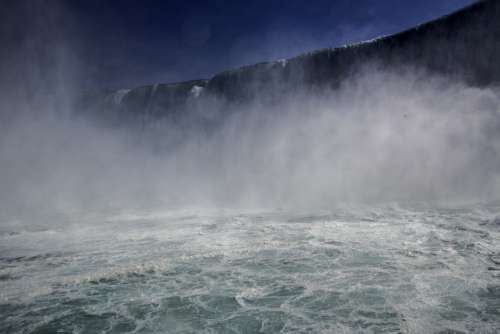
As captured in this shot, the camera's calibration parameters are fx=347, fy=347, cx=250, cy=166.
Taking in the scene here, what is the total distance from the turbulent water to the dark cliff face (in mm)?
8392

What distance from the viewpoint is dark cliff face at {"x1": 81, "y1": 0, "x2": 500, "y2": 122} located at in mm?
13977

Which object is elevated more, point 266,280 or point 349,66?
point 349,66

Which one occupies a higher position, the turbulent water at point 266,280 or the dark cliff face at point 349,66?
the dark cliff face at point 349,66

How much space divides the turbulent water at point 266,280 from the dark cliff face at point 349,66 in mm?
8392

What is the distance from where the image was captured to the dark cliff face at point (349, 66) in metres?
14.0

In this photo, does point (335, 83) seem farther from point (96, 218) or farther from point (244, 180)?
point (96, 218)

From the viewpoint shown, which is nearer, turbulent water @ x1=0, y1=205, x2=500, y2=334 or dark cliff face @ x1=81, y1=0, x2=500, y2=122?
turbulent water @ x1=0, y1=205, x2=500, y2=334

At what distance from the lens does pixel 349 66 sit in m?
17.8

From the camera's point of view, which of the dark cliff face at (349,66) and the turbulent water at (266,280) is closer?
the turbulent water at (266,280)

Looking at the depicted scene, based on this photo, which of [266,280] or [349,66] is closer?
[266,280]

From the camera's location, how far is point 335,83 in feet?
60.5

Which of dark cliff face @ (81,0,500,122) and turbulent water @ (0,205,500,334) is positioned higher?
dark cliff face @ (81,0,500,122)

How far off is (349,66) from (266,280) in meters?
15.2

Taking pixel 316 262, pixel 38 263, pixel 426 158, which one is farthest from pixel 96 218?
pixel 426 158
